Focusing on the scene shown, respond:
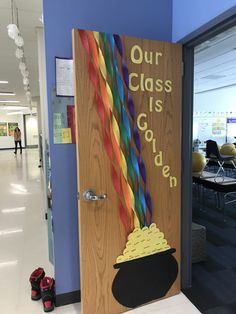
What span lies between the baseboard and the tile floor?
40mm

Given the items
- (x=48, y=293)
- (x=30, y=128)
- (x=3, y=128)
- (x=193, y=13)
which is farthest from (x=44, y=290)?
(x=30, y=128)

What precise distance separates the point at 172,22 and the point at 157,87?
640mm

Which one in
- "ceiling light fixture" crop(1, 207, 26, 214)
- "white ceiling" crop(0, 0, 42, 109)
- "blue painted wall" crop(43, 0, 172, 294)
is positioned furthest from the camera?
"ceiling light fixture" crop(1, 207, 26, 214)

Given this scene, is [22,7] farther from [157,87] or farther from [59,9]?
[157,87]

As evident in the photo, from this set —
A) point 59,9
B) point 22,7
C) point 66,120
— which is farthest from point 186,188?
point 22,7

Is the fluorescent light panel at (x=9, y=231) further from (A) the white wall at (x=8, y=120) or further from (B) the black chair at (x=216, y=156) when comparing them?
(A) the white wall at (x=8, y=120)

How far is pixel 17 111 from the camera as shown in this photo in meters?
18.8

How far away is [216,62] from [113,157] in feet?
18.8

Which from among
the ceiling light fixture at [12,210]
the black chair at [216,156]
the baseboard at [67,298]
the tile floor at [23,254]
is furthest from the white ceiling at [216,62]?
the ceiling light fixture at [12,210]

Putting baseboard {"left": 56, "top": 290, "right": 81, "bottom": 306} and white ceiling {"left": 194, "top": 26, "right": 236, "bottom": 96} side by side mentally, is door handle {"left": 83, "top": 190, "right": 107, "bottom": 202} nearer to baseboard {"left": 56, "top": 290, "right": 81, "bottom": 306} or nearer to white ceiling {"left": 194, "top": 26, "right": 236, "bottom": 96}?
baseboard {"left": 56, "top": 290, "right": 81, "bottom": 306}

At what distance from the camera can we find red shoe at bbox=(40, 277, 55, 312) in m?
2.13

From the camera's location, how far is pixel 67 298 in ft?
7.28

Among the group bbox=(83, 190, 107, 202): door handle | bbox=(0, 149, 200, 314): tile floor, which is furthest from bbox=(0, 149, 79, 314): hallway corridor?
bbox=(83, 190, 107, 202): door handle

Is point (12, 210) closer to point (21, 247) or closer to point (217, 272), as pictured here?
point (21, 247)
